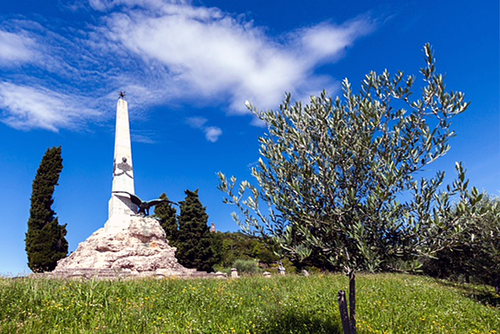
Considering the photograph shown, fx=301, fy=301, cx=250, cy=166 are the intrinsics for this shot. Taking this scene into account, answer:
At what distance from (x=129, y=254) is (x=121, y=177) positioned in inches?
357

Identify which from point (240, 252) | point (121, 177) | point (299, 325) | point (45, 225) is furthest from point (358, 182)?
point (240, 252)

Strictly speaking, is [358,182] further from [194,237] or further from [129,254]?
[194,237]

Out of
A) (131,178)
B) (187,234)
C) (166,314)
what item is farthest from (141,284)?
(187,234)

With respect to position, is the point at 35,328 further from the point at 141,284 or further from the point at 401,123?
the point at 401,123

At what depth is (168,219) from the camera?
46281 mm

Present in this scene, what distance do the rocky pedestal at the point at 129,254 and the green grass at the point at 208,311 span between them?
10.1m

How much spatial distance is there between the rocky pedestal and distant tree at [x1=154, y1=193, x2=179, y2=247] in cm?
1538

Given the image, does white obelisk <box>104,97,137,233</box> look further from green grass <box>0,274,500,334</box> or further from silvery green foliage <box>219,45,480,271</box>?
silvery green foliage <box>219,45,480,271</box>

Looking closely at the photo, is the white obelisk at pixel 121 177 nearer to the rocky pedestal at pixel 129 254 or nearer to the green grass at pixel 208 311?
the rocky pedestal at pixel 129 254

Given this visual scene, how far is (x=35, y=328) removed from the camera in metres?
9.01

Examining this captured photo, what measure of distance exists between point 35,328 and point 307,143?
9665 millimetres

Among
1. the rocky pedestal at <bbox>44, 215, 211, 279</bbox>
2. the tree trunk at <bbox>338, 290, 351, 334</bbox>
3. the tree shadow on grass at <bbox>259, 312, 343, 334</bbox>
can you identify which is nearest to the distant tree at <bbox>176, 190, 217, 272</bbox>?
the rocky pedestal at <bbox>44, 215, 211, 279</bbox>

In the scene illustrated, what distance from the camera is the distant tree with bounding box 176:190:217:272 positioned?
40344 mm

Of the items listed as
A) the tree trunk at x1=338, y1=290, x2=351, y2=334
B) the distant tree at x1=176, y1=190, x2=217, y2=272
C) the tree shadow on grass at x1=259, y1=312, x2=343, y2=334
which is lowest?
the tree shadow on grass at x1=259, y1=312, x2=343, y2=334
